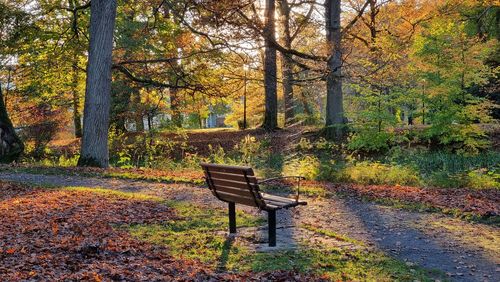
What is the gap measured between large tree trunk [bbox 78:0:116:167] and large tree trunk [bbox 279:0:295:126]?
21.4ft

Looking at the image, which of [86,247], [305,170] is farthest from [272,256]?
[305,170]

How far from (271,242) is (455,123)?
11.8 meters

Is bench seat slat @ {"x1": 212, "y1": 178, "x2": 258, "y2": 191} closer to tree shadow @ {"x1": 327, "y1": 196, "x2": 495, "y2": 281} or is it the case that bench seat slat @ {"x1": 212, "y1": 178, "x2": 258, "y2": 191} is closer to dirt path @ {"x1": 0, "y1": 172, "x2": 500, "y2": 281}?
dirt path @ {"x1": 0, "y1": 172, "x2": 500, "y2": 281}

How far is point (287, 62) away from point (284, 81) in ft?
6.86

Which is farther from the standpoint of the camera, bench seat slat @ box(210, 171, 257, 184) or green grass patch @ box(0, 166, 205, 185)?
green grass patch @ box(0, 166, 205, 185)

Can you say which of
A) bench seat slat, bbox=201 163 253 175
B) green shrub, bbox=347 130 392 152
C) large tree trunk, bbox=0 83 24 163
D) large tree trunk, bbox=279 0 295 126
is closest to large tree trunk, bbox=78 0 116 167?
large tree trunk, bbox=0 83 24 163

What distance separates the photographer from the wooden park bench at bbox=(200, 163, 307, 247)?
561cm

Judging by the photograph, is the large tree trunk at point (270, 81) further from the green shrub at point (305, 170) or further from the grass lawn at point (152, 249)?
the grass lawn at point (152, 249)

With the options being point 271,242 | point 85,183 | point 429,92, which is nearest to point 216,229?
point 271,242

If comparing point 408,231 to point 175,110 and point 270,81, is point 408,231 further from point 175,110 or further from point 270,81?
point 270,81

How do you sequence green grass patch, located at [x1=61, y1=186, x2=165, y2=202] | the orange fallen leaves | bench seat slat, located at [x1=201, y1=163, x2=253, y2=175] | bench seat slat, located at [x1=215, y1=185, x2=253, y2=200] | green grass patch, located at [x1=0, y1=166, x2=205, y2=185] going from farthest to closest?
green grass patch, located at [x1=0, y1=166, x2=205, y2=185] < green grass patch, located at [x1=61, y1=186, x2=165, y2=202] < bench seat slat, located at [x1=215, y1=185, x2=253, y2=200] < bench seat slat, located at [x1=201, y1=163, x2=253, y2=175] < the orange fallen leaves

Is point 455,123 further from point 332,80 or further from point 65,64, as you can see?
point 65,64

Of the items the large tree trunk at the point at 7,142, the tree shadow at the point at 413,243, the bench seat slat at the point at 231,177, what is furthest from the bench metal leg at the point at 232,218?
the large tree trunk at the point at 7,142

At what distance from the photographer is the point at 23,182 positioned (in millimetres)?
10891
